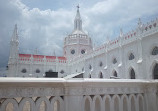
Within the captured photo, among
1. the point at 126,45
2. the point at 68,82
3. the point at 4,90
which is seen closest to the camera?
the point at 4,90

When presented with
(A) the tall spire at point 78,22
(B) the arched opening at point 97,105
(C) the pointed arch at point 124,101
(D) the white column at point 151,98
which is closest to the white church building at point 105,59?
(A) the tall spire at point 78,22

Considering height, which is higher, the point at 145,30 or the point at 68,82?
the point at 145,30

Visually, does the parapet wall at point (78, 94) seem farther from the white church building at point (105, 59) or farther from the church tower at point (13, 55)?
the church tower at point (13, 55)

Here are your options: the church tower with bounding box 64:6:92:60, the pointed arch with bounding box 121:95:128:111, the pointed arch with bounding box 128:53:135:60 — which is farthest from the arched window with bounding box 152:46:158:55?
the church tower with bounding box 64:6:92:60

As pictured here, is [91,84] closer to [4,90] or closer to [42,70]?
[4,90]

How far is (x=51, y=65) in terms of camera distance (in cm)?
4600

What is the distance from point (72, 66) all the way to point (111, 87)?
40793 millimetres

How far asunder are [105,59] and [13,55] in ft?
94.6

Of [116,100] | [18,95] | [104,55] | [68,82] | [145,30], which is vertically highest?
[145,30]

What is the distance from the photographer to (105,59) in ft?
96.1

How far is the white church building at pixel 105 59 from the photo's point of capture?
2036 centimetres

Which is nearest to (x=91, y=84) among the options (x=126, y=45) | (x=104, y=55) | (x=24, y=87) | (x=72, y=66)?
(x=24, y=87)

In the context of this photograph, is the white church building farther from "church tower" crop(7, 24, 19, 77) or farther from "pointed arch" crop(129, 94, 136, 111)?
"pointed arch" crop(129, 94, 136, 111)

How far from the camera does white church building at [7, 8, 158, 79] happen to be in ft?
66.8
